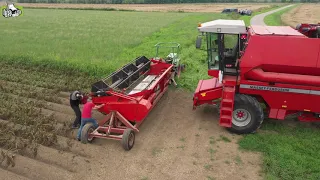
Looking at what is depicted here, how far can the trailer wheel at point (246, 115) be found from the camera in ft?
22.7

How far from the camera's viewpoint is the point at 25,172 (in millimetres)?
5512

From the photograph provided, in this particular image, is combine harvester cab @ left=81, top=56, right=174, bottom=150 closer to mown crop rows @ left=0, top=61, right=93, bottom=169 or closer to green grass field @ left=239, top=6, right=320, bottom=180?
mown crop rows @ left=0, top=61, right=93, bottom=169

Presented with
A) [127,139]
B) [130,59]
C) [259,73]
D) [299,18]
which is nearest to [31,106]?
[127,139]

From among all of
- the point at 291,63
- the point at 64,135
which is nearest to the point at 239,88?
the point at 291,63

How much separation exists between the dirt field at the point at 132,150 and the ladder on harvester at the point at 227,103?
0.38 meters

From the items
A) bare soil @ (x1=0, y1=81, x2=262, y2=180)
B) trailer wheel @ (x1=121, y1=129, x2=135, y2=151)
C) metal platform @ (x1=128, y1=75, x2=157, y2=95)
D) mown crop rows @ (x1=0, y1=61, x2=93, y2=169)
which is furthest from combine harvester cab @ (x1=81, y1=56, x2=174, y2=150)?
mown crop rows @ (x1=0, y1=61, x2=93, y2=169)

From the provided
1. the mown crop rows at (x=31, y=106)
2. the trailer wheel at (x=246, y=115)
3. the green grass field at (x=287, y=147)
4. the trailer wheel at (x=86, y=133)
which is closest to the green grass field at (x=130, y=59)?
the green grass field at (x=287, y=147)

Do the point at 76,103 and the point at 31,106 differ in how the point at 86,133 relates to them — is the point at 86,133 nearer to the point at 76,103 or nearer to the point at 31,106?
the point at 76,103

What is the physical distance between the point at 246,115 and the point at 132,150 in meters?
3.00

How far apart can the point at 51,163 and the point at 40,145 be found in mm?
748

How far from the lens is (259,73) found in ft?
22.0

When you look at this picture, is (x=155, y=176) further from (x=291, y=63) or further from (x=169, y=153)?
(x=291, y=63)

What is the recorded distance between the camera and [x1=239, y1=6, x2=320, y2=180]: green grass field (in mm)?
5621

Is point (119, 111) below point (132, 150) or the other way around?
the other way around
